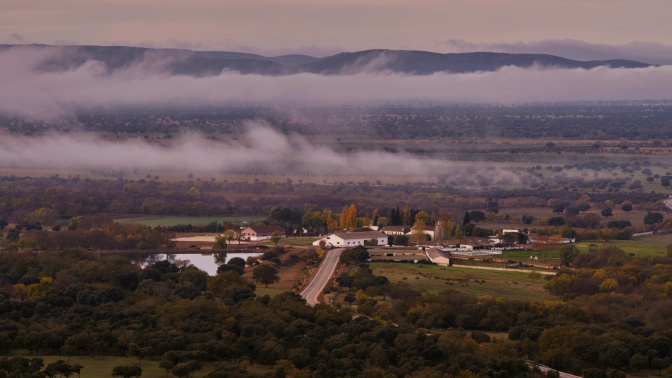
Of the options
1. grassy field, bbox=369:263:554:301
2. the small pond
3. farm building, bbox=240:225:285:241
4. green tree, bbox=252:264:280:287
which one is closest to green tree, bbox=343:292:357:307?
grassy field, bbox=369:263:554:301

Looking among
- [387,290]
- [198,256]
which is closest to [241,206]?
[198,256]

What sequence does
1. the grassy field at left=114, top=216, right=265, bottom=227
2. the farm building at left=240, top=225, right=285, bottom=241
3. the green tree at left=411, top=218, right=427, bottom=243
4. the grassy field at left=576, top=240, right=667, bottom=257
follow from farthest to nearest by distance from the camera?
the grassy field at left=114, top=216, right=265, bottom=227, the farm building at left=240, top=225, right=285, bottom=241, the green tree at left=411, top=218, right=427, bottom=243, the grassy field at left=576, top=240, right=667, bottom=257

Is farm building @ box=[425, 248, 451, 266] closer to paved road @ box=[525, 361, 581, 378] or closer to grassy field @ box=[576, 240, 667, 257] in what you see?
grassy field @ box=[576, 240, 667, 257]

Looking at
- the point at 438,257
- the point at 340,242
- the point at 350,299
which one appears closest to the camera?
the point at 350,299

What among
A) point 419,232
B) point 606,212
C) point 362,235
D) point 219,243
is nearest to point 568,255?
point 419,232

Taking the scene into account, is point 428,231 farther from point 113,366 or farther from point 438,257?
point 113,366

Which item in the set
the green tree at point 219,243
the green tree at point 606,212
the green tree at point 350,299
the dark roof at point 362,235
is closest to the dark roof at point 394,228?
the dark roof at point 362,235

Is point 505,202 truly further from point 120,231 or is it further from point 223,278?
point 223,278
